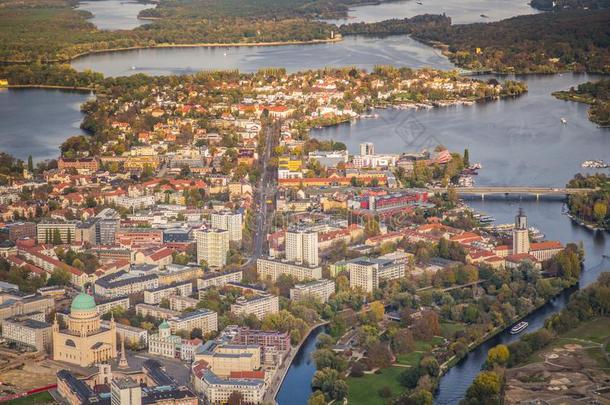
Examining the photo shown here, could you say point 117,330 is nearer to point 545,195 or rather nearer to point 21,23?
point 545,195

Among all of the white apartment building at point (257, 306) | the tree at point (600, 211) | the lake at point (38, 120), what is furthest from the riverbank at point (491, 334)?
the lake at point (38, 120)

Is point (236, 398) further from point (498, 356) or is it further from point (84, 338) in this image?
Result: point (498, 356)

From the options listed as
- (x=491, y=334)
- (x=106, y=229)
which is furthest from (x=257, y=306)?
(x=106, y=229)

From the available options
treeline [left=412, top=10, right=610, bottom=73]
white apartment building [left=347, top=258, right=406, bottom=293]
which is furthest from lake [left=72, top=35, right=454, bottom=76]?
white apartment building [left=347, top=258, right=406, bottom=293]

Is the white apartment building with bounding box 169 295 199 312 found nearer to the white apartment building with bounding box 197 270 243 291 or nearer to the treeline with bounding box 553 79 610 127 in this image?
the white apartment building with bounding box 197 270 243 291

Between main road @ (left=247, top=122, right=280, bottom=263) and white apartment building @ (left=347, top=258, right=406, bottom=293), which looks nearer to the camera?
white apartment building @ (left=347, top=258, right=406, bottom=293)

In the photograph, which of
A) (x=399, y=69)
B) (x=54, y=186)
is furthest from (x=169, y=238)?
(x=399, y=69)

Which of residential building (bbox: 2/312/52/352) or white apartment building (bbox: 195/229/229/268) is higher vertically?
white apartment building (bbox: 195/229/229/268)
